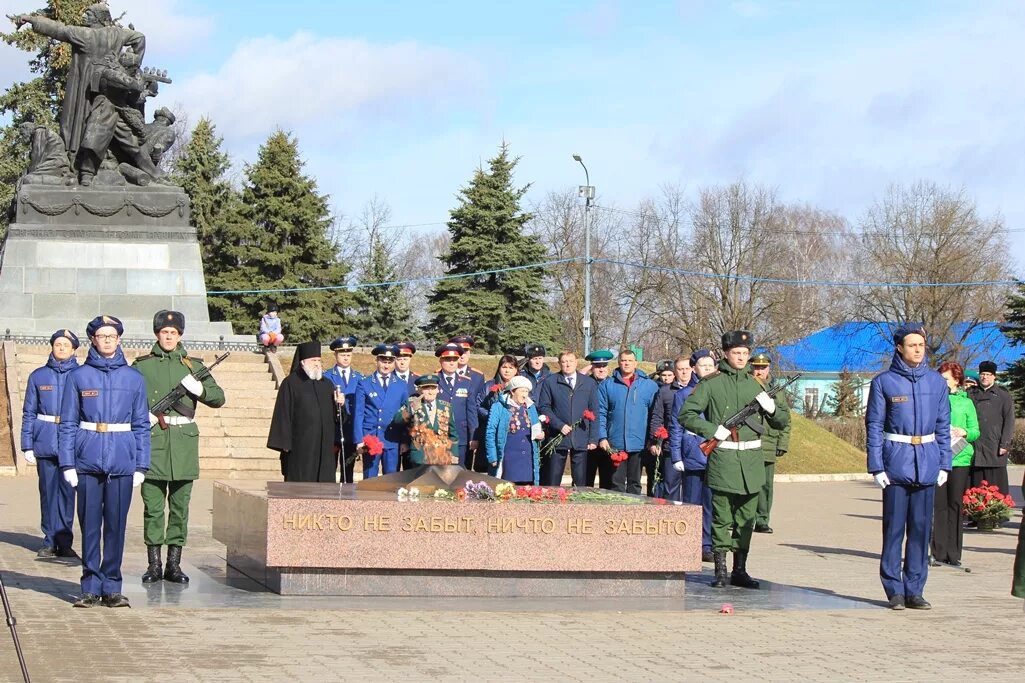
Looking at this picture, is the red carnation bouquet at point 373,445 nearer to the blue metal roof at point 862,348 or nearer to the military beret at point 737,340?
the military beret at point 737,340

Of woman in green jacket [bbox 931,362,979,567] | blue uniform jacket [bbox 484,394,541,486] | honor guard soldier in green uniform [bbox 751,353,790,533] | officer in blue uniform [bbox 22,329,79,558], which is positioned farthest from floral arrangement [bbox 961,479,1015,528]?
officer in blue uniform [bbox 22,329,79,558]

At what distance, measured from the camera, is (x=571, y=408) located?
1568cm

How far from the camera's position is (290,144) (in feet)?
165

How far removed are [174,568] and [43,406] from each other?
8.14 feet

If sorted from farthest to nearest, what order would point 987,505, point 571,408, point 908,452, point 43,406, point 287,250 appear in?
point 287,250
point 987,505
point 571,408
point 43,406
point 908,452

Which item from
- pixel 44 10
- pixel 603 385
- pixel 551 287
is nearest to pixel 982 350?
pixel 551 287

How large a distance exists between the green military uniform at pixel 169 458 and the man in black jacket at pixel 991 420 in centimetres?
856

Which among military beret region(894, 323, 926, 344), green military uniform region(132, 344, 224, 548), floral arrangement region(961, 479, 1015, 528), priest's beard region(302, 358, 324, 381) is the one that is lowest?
floral arrangement region(961, 479, 1015, 528)

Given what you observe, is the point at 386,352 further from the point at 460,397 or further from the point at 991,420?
the point at 991,420

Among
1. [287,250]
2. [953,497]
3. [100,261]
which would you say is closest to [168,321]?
[953,497]

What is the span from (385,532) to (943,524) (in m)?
5.98

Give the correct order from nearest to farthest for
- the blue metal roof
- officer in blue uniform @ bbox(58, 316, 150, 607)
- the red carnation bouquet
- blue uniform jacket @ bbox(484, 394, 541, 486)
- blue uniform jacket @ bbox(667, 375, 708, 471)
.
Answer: officer in blue uniform @ bbox(58, 316, 150, 607) → blue uniform jacket @ bbox(667, 375, 708, 471) → the red carnation bouquet → blue uniform jacket @ bbox(484, 394, 541, 486) → the blue metal roof

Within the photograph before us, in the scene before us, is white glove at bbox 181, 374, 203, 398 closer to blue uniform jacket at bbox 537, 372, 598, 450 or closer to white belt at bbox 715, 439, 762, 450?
white belt at bbox 715, 439, 762, 450

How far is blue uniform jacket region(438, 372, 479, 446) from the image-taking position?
15.0m
